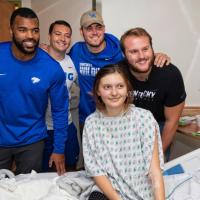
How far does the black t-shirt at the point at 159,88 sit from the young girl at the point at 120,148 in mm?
272

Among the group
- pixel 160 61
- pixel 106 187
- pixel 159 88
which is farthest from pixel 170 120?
pixel 106 187

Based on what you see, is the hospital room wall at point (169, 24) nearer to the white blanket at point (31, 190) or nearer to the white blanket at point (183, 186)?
the white blanket at point (183, 186)

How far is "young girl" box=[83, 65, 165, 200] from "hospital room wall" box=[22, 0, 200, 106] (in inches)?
46.6

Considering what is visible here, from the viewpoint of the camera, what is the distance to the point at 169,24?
2.68 m

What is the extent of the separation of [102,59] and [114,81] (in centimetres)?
63

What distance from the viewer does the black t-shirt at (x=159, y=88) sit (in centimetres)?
181

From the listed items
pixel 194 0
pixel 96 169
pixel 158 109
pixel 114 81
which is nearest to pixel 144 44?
pixel 114 81

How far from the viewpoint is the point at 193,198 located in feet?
4.79

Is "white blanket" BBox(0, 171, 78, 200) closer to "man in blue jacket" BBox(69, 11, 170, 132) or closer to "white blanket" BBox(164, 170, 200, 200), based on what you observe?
"white blanket" BBox(164, 170, 200, 200)

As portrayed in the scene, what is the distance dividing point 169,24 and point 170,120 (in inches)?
44.5

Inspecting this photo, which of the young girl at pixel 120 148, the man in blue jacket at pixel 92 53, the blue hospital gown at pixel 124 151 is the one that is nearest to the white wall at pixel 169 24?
the man in blue jacket at pixel 92 53

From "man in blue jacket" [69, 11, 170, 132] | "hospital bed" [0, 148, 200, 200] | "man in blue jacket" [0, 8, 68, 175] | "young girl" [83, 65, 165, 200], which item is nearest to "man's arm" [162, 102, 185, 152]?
"hospital bed" [0, 148, 200, 200]

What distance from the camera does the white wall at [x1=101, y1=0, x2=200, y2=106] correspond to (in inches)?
103

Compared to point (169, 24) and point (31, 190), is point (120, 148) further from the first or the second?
point (169, 24)
